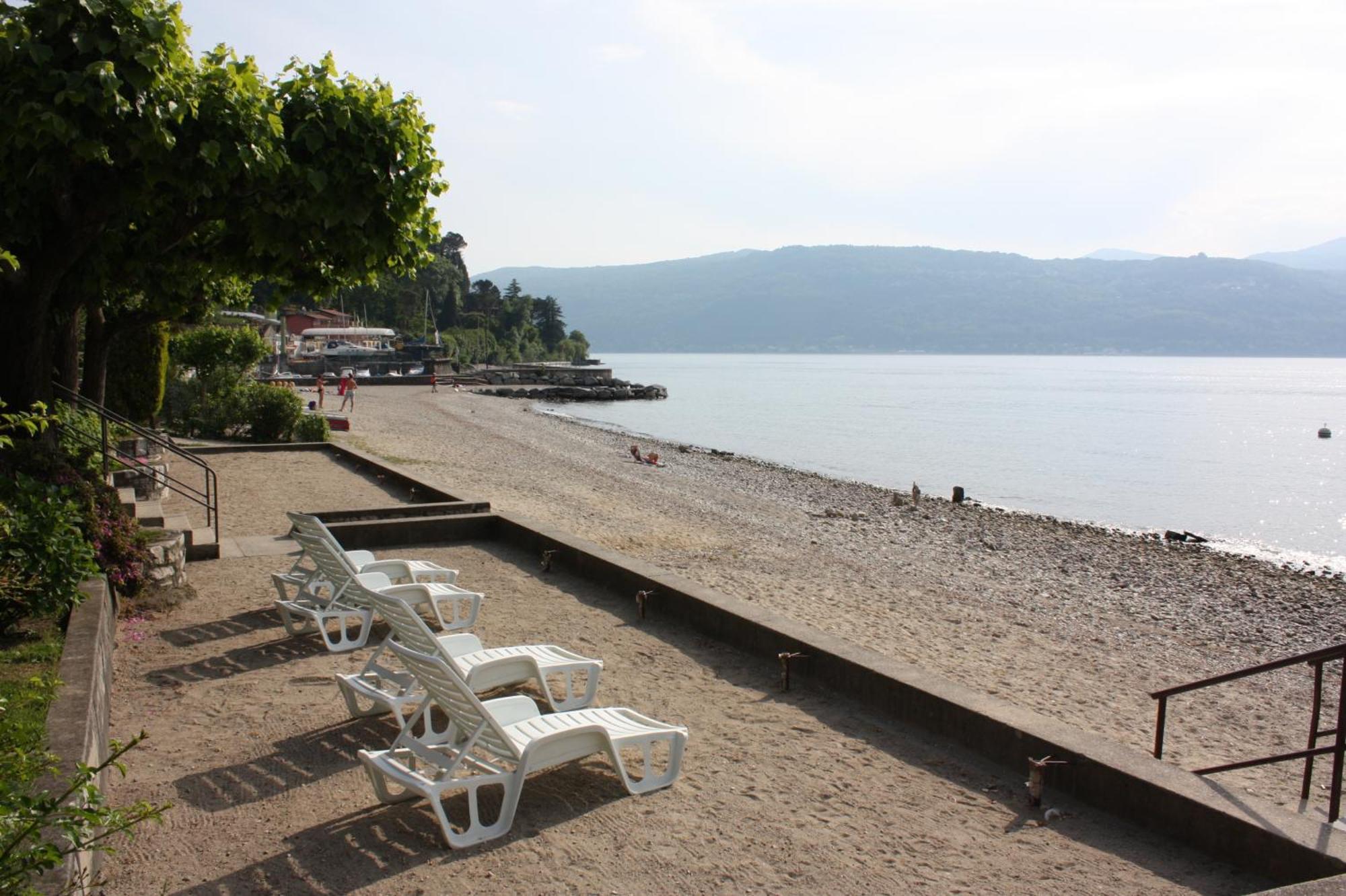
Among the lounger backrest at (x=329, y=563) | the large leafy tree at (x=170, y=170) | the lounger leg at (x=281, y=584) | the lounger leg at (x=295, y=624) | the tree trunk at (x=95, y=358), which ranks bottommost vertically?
the lounger leg at (x=295, y=624)

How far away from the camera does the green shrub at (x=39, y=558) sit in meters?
5.76

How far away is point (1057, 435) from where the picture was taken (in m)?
58.8

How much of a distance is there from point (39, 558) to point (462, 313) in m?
122

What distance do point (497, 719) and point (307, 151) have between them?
6185 millimetres

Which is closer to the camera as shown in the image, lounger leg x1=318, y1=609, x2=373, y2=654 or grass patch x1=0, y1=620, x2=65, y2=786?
grass patch x1=0, y1=620, x2=65, y2=786

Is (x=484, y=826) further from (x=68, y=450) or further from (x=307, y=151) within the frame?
(x=68, y=450)

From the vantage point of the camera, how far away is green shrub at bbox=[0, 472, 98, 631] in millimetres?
5762

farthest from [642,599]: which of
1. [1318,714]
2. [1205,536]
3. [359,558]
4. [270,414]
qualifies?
[1205,536]

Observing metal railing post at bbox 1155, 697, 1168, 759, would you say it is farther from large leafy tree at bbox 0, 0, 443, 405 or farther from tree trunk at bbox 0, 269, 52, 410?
tree trunk at bbox 0, 269, 52, 410

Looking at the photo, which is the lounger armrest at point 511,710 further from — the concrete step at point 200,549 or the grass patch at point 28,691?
the concrete step at point 200,549

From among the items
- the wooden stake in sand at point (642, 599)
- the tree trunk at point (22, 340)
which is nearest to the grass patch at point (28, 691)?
the tree trunk at point (22, 340)

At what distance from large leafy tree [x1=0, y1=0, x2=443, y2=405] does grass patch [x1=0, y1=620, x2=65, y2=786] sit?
2495 millimetres

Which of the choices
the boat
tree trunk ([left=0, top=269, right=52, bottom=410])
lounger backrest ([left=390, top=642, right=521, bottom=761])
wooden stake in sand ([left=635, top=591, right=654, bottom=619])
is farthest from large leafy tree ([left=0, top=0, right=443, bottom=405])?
the boat

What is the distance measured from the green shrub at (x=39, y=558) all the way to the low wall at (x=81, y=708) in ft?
0.61
